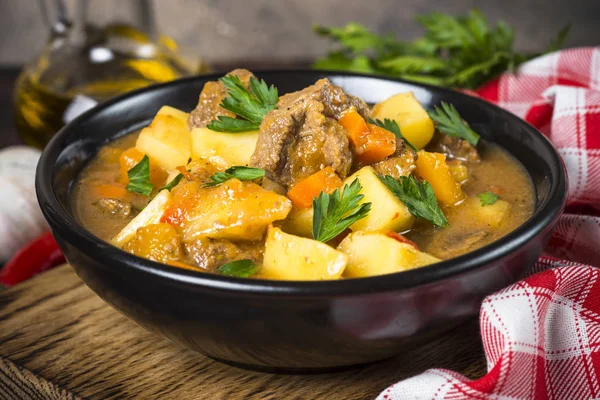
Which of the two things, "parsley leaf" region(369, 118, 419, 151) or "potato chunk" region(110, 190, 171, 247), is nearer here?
"potato chunk" region(110, 190, 171, 247)

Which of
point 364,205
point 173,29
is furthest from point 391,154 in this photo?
point 173,29

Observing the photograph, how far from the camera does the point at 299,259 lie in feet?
8.82

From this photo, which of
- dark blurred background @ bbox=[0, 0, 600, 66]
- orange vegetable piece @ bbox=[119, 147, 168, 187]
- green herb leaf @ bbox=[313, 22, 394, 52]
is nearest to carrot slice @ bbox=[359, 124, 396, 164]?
orange vegetable piece @ bbox=[119, 147, 168, 187]

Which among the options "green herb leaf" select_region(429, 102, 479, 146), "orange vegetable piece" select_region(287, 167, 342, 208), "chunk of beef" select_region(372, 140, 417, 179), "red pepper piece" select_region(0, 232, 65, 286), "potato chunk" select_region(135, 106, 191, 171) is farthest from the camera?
"red pepper piece" select_region(0, 232, 65, 286)

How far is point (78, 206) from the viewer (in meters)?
3.32

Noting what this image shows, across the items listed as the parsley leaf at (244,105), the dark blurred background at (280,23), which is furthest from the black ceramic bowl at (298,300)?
the dark blurred background at (280,23)

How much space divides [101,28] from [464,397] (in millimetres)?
4056

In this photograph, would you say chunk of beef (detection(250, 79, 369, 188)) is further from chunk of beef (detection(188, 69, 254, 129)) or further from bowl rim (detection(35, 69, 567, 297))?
bowl rim (detection(35, 69, 567, 297))

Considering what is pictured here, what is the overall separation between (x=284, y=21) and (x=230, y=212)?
17.5ft

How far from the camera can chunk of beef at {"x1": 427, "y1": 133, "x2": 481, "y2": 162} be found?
3.66m

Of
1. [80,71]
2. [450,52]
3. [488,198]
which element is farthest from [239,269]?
[80,71]

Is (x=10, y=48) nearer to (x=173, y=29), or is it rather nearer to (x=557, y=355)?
(x=173, y=29)

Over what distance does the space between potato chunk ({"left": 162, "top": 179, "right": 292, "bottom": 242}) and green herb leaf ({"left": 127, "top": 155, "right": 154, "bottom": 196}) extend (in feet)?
1.31

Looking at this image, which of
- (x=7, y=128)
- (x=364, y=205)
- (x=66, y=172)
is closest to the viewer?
(x=364, y=205)
